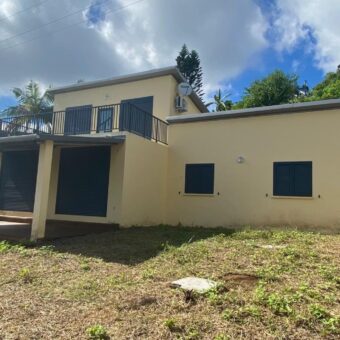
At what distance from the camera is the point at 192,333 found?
3.74 m

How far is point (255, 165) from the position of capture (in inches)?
468

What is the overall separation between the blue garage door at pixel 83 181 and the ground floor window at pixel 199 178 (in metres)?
3.15

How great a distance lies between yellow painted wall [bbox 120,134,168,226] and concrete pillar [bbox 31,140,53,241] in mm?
2740

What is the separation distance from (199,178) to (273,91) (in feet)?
60.3

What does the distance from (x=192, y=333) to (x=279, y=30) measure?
1067 cm

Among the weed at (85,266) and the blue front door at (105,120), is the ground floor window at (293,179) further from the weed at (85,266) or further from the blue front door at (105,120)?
the weed at (85,266)

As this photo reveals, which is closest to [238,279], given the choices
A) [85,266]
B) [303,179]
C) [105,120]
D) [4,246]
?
[85,266]

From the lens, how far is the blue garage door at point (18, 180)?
13133 mm

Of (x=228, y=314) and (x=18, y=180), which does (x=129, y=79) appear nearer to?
(x=18, y=180)

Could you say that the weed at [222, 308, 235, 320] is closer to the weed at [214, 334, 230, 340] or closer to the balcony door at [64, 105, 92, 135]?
the weed at [214, 334, 230, 340]

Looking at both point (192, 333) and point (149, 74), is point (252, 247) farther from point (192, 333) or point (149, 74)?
point (149, 74)

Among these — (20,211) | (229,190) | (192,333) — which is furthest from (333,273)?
(20,211)

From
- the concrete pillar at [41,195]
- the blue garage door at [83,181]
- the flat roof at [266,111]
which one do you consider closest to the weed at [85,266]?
the concrete pillar at [41,195]

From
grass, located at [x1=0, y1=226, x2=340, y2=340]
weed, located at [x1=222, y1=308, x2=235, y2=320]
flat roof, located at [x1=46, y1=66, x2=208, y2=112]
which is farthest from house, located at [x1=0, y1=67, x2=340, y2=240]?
weed, located at [x1=222, y1=308, x2=235, y2=320]
